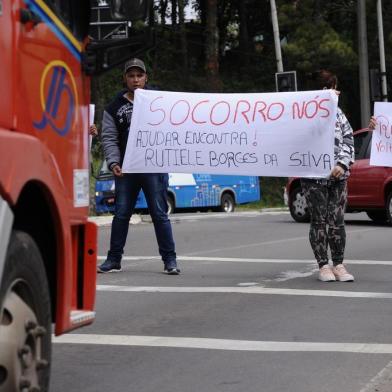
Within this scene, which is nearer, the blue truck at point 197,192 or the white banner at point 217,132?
the white banner at point 217,132

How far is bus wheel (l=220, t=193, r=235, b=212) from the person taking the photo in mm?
32031

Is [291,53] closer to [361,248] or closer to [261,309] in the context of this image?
[361,248]

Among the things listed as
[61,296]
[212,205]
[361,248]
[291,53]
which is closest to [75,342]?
[61,296]

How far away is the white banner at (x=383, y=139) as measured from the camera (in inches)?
445

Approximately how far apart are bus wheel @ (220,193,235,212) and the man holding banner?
70.4ft

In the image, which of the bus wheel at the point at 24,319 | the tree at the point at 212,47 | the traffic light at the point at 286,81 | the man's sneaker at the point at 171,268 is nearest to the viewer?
the bus wheel at the point at 24,319

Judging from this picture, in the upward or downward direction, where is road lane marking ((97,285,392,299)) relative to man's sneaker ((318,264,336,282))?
downward

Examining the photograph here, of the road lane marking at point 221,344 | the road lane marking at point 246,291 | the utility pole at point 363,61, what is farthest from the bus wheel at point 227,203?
the road lane marking at point 221,344

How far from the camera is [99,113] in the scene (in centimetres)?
3244

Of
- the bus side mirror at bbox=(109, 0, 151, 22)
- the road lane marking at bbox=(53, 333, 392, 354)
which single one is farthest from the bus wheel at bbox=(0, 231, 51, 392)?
the road lane marking at bbox=(53, 333, 392, 354)

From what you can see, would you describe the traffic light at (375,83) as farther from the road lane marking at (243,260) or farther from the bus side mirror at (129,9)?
the bus side mirror at (129,9)

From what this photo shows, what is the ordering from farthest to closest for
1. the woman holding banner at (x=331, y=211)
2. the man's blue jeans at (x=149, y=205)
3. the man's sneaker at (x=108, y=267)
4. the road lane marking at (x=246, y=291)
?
1. the man's sneaker at (x=108, y=267)
2. the man's blue jeans at (x=149, y=205)
3. the woman holding banner at (x=331, y=211)
4. the road lane marking at (x=246, y=291)

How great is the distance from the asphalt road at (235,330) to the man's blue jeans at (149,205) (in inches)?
13.9

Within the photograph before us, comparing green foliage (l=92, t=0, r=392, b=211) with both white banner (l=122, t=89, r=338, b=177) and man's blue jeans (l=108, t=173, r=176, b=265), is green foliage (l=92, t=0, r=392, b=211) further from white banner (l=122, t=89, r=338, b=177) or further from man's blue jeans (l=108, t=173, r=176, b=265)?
white banner (l=122, t=89, r=338, b=177)
